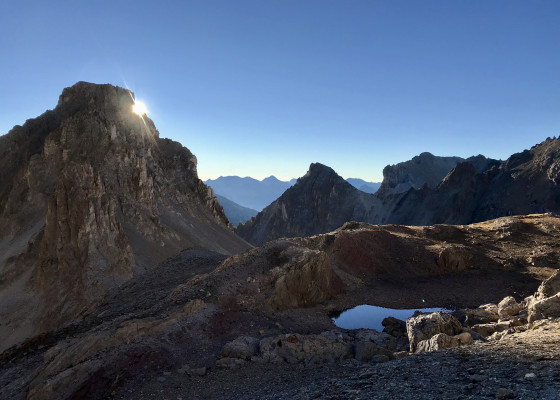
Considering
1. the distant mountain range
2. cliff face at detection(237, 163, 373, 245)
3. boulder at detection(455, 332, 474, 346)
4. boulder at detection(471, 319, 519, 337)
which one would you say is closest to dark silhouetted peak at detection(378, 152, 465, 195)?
the distant mountain range

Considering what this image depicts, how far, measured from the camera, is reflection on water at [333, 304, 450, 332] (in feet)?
79.3

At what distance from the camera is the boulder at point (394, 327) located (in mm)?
20866

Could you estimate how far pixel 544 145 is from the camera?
359ft

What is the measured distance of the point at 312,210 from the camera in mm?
150500

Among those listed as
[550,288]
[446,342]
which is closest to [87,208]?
[446,342]

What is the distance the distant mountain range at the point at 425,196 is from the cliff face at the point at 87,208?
207 feet

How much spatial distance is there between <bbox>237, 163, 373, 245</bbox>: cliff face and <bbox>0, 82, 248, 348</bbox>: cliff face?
60.3 m

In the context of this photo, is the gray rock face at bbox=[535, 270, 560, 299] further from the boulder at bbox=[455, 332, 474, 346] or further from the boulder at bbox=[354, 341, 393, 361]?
the boulder at bbox=[354, 341, 393, 361]

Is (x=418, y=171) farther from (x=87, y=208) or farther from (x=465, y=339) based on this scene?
(x=465, y=339)

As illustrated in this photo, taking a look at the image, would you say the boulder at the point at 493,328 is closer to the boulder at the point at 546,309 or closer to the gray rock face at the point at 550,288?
the boulder at the point at 546,309

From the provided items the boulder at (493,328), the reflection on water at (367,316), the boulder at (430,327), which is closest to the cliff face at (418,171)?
the reflection on water at (367,316)

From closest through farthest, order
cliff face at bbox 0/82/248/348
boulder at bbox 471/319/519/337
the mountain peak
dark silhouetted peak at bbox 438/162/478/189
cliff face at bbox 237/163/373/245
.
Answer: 1. boulder at bbox 471/319/519/337
2. cliff face at bbox 0/82/248/348
3. dark silhouetted peak at bbox 438/162/478/189
4. cliff face at bbox 237/163/373/245
5. the mountain peak

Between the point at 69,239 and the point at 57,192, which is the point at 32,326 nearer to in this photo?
the point at 69,239

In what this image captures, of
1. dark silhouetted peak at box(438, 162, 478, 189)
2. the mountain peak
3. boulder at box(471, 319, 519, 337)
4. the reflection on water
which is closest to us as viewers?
boulder at box(471, 319, 519, 337)
